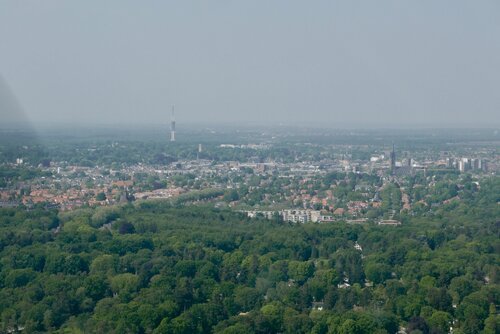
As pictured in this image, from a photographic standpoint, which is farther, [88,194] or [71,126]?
[71,126]

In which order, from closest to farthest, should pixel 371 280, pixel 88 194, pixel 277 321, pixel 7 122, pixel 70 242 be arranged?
pixel 277 321
pixel 371 280
pixel 70 242
pixel 7 122
pixel 88 194

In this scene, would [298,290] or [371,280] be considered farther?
[371,280]

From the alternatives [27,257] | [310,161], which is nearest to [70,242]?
[27,257]

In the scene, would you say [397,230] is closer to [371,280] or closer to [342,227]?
[342,227]

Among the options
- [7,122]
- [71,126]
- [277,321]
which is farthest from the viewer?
[71,126]

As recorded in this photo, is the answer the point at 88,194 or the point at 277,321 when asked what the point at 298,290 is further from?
the point at 88,194

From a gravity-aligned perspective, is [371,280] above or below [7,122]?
below

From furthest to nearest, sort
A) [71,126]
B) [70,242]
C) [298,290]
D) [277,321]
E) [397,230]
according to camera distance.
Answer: [71,126], [397,230], [70,242], [298,290], [277,321]

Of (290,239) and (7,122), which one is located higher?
(7,122)

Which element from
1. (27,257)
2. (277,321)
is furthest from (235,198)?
(277,321)
